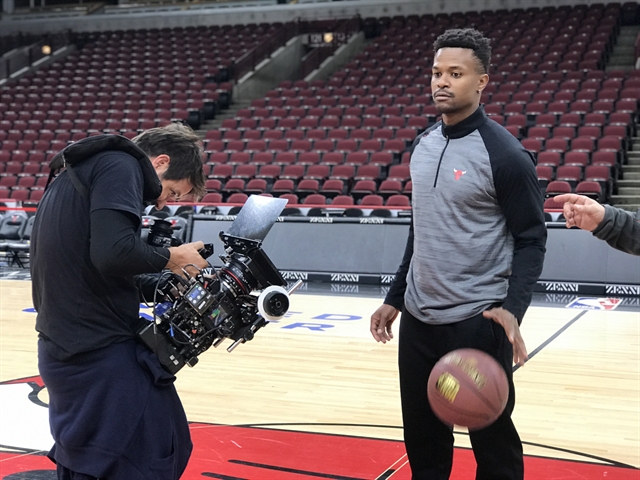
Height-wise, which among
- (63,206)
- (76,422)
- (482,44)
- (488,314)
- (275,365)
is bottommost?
(275,365)

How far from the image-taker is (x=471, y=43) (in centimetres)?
261

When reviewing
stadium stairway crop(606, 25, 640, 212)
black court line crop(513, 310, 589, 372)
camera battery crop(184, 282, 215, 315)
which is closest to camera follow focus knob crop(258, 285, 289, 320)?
camera battery crop(184, 282, 215, 315)

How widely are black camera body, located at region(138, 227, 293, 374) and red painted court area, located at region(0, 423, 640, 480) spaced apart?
1.20 meters

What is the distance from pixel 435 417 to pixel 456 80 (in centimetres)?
110

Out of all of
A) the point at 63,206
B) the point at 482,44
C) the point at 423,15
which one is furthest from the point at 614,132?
the point at 63,206

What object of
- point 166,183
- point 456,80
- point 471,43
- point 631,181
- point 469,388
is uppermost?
point 471,43

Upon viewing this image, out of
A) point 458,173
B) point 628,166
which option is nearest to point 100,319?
point 458,173

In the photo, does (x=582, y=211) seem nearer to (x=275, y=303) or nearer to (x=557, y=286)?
(x=275, y=303)

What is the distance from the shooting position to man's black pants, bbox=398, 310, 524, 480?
2566 mm

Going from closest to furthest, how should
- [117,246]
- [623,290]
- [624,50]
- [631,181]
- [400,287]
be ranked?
[117,246], [400,287], [623,290], [631,181], [624,50]

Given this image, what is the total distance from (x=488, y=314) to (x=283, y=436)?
1872 mm

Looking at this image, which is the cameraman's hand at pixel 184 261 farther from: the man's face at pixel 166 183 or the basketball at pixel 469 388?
the basketball at pixel 469 388

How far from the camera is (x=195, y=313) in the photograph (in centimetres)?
233

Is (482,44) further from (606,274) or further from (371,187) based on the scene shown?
(371,187)
